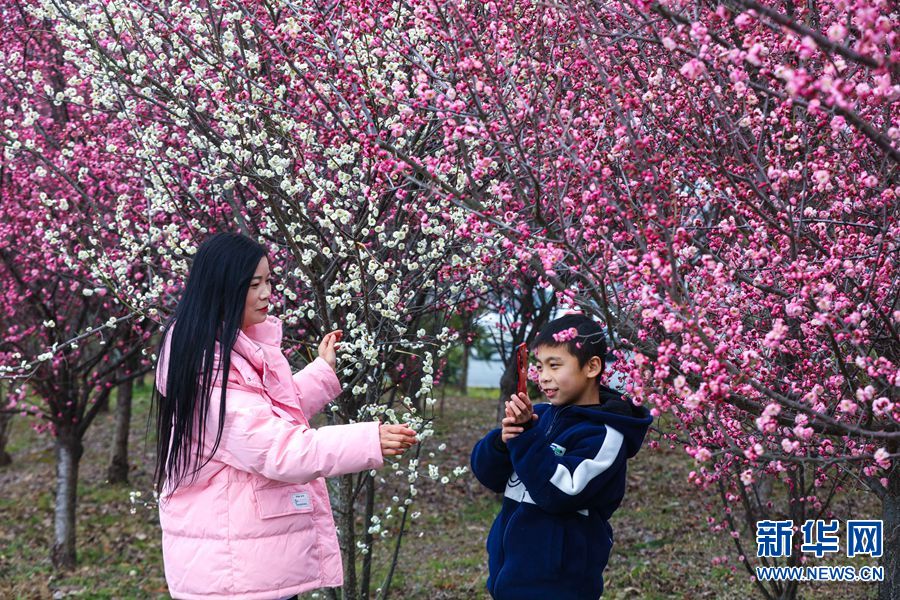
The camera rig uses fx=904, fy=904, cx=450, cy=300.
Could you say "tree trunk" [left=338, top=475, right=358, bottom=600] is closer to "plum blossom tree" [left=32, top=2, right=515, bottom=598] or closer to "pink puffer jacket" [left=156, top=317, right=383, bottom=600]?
"plum blossom tree" [left=32, top=2, right=515, bottom=598]

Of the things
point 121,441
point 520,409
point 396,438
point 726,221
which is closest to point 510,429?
point 520,409

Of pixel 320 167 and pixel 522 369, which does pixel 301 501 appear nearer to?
pixel 522 369

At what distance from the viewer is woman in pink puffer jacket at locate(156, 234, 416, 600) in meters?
3.00

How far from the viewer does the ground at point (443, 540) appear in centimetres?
755

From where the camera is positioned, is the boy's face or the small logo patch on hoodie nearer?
the small logo patch on hoodie

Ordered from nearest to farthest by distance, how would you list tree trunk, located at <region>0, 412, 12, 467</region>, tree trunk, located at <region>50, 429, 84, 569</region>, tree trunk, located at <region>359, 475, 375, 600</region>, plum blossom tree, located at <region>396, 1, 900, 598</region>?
plum blossom tree, located at <region>396, 1, 900, 598</region>, tree trunk, located at <region>359, 475, 375, 600</region>, tree trunk, located at <region>50, 429, 84, 569</region>, tree trunk, located at <region>0, 412, 12, 467</region>

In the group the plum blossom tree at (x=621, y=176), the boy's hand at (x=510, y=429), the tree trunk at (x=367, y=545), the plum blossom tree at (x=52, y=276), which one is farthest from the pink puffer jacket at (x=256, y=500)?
the plum blossom tree at (x=52, y=276)

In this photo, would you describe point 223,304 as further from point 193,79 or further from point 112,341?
point 112,341

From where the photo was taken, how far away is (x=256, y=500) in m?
3.08

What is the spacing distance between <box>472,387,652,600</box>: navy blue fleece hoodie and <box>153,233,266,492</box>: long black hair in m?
1.06

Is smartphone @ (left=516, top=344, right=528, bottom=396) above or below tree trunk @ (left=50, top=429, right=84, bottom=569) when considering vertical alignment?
above

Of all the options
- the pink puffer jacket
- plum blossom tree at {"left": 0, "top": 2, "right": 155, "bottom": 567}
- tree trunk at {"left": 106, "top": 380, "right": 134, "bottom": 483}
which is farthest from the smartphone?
tree trunk at {"left": 106, "top": 380, "right": 134, "bottom": 483}

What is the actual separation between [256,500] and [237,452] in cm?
19

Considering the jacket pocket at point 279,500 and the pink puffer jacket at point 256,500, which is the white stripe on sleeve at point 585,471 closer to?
the pink puffer jacket at point 256,500
